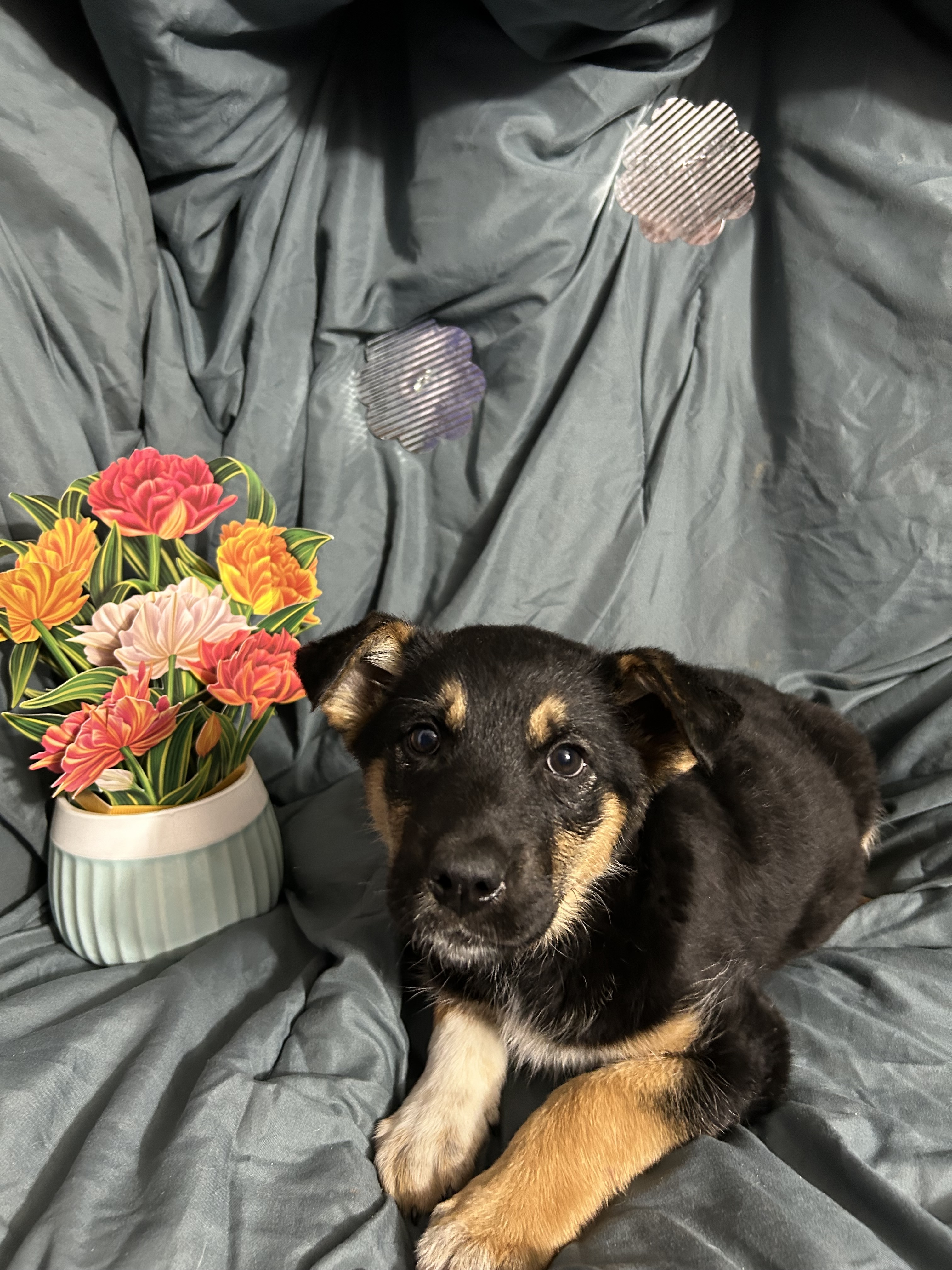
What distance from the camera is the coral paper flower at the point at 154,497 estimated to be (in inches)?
87.8

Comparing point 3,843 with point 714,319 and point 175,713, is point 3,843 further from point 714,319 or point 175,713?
point 714,319

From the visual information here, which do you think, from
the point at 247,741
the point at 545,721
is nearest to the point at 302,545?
the point at 247,741

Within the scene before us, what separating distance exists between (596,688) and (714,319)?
1769mm

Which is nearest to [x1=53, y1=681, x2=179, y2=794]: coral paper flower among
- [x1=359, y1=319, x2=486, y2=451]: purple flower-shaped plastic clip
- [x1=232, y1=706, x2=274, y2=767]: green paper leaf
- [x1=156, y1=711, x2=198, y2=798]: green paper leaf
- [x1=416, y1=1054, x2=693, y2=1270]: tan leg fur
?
[x1=156, y1=711, x2=198, y2=798]: green paper leaf

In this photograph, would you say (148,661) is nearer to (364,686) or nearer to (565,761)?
(364,686)

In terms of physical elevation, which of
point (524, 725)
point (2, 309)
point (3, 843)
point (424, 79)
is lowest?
point (3, 843)

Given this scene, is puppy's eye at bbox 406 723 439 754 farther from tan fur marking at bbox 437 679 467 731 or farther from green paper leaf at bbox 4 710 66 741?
green paper leaf at bbox 4 710 66 741

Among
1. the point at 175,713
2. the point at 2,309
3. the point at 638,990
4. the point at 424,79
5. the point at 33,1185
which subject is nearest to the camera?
the point at 33,1185

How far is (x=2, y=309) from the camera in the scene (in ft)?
8.23

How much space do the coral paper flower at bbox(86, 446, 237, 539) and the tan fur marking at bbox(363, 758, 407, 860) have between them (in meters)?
Result: 0.81

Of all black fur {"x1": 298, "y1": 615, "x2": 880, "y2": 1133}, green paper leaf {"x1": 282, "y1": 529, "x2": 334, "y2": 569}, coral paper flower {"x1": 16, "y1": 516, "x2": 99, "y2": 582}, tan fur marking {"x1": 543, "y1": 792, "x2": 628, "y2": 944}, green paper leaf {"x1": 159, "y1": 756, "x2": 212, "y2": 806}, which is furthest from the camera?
green paper leaf {"x1": 282, "y1": 529, "x2": 334, "y2": 569}

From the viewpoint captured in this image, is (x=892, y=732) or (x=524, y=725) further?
(x=892, y=732)

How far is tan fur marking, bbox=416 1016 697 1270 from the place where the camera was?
1.59m

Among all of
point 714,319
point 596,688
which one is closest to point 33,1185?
point 596,688
